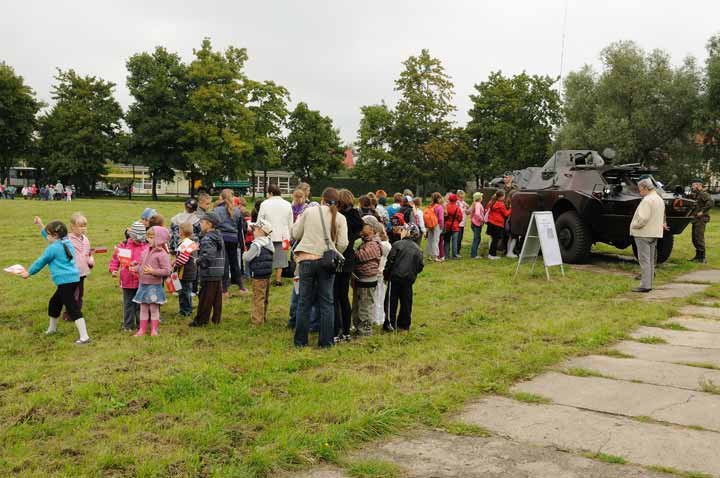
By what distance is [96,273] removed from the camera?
12.6 metres

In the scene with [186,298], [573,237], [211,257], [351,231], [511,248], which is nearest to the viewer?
[351,231]

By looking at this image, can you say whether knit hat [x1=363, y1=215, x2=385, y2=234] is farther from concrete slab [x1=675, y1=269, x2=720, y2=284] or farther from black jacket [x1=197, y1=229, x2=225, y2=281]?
concrete slab [x1=675, y1=269, x2=720, y2=284]

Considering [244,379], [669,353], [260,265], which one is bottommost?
[244,379]

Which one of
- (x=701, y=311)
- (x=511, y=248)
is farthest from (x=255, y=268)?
(x=511, y=248)

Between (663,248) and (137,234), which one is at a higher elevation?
(137,234)

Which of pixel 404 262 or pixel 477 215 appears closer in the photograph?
pixel 404 262

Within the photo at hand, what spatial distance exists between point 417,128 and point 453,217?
38773 millimetres

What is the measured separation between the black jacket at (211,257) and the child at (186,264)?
1.00 ft

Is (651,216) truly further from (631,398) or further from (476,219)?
(631,398)

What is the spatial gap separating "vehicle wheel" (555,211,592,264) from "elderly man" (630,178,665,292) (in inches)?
108

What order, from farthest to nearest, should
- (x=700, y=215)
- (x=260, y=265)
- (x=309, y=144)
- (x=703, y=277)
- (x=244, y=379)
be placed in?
(x=309, y=144) → (x=700, y=215) → (x=703, y=277) → (x=260, y=265) → (x=244, y=379)

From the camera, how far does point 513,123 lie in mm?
55219

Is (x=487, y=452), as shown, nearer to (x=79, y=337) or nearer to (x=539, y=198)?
(x=79, y=337)

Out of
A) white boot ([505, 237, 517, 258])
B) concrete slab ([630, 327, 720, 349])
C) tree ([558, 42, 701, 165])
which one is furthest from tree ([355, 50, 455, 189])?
concrete slab ([630, 327, 720, 349])
